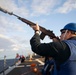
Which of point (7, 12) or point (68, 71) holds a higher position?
point (7, 12)

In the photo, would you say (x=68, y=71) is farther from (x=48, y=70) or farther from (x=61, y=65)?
(x=48, y=70)

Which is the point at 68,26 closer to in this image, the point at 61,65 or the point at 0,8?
the point at 61,65

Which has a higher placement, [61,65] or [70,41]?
[70,41]

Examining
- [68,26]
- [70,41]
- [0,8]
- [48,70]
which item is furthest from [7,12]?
[70,41]

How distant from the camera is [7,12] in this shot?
22.0 ft

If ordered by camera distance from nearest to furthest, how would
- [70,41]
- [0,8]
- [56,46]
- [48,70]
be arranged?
[56,46]
[70,41]
[48,70]
[0,8]

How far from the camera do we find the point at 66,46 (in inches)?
144

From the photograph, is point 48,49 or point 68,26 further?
point 68,26

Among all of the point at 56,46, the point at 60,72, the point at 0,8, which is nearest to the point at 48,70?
the point at 60,72

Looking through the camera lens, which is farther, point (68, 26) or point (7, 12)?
point (7, 12)

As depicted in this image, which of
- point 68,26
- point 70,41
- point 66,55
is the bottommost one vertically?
point 66,55

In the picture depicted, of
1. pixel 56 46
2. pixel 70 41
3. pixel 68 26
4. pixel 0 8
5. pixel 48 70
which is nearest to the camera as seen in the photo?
pixel 56 46

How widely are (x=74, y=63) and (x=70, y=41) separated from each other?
0.41 metres

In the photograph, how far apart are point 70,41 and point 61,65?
18.9 inches
